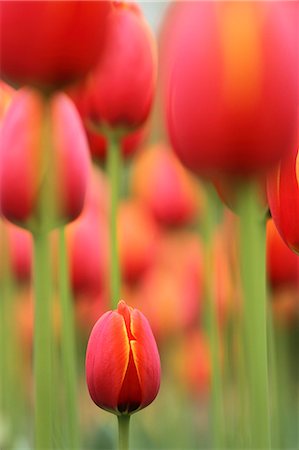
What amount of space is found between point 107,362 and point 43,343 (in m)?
0.04

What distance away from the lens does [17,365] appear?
3.63 ft

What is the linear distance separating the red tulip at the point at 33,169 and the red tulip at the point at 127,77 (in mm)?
91

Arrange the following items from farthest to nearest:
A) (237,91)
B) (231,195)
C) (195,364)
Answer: (195,364)
(231,195)
(237,91)

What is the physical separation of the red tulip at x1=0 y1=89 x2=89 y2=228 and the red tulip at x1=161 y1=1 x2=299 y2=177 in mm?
148

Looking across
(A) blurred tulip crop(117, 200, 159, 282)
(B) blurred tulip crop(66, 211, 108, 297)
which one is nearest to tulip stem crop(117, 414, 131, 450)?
(B) blurred tulip crop(66, 211, 108, 297)

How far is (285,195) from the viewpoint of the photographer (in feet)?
1.39

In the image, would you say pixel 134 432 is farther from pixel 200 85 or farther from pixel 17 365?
pixel 200 85

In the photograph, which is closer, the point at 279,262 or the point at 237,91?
the point at 237,91

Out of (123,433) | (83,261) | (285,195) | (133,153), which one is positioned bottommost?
(83,261)

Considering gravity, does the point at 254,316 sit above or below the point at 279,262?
above

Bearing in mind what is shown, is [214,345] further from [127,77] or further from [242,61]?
[242,61]

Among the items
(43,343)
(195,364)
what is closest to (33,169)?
(43,343)

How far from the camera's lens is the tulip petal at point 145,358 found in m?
0.46

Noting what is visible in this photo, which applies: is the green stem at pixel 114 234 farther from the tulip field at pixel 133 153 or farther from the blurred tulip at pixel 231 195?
the blurred tulip at pixel 231 195
